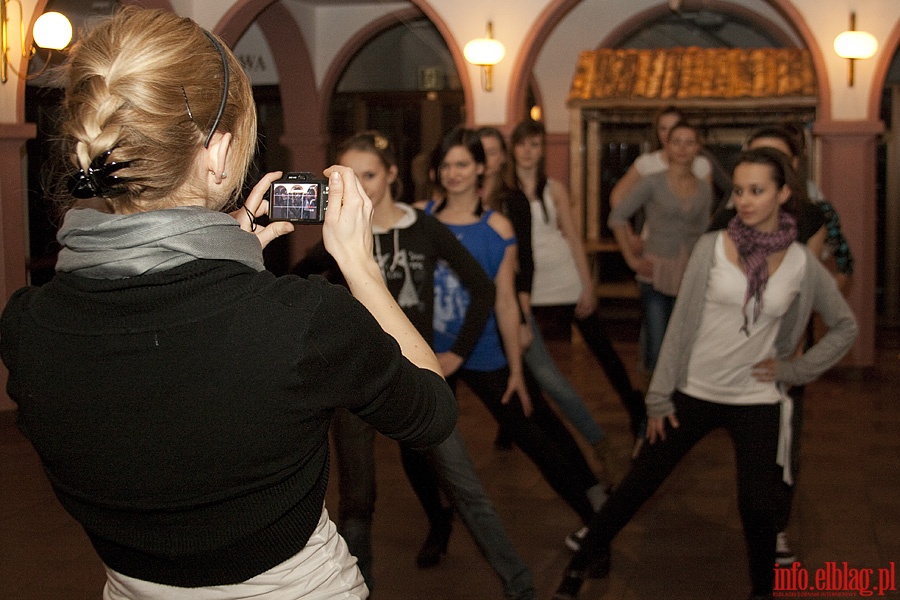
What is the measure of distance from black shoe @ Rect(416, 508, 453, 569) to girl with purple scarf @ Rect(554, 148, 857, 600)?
0.63 m

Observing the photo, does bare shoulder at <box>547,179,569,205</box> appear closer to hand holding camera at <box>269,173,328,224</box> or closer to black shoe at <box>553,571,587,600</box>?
black shoe at <box>553,571,587,600</box>

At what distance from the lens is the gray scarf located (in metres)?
1.25

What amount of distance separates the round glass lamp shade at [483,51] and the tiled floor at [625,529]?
3.37m

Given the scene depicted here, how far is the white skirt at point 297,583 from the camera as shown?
136 centimetres

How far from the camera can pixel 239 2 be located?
8.57m

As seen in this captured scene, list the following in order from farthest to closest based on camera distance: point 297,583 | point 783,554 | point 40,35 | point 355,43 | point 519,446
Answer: point 355,43 → point 40,35 → point 783,554 → point 519,446 → point 297,583

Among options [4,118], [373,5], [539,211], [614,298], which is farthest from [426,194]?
[373,5]

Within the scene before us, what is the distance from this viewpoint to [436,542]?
13.3 feet

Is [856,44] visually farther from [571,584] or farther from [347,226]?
[347,226]

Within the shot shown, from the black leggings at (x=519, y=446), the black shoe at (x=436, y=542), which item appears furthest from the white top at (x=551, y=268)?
the black shoe at (x=436, y=542)

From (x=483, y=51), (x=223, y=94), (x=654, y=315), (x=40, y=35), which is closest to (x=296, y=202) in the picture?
(x=223, y=94)

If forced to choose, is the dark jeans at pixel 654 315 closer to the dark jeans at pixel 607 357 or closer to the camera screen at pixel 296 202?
the dark jeans at pixel 607 357

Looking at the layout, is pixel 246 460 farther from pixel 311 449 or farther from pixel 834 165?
pixel 834 165

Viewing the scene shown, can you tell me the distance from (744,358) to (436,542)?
1424 millimetres
